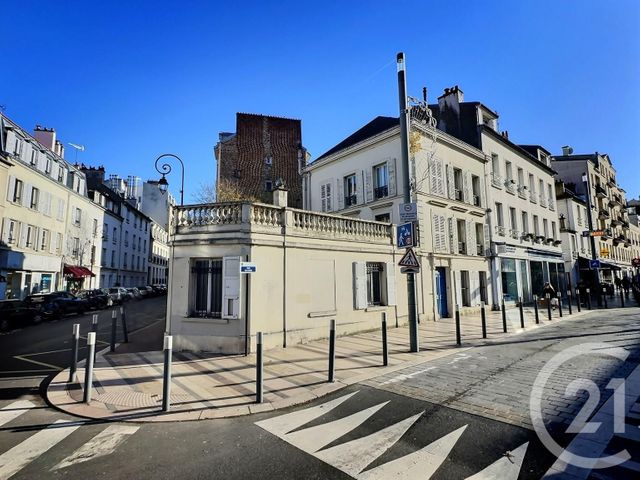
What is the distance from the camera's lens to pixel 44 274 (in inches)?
993

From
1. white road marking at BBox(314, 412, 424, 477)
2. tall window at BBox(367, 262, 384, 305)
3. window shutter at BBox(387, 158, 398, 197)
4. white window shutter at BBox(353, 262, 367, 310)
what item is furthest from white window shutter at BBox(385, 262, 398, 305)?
white road marking at BBox(314, 412, 424, 477)

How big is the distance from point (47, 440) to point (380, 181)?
1513cm

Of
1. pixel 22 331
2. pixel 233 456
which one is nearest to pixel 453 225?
pixel 233 456

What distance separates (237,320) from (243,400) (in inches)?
138

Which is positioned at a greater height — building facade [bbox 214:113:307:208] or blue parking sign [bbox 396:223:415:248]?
building facade [bbox 214:113:307:208]

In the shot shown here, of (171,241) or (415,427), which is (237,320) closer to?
(171,241)

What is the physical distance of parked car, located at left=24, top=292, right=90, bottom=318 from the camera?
55.7 feet

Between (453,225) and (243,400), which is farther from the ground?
(453,225)

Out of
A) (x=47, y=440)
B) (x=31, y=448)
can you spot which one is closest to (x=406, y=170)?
(x=47, y=440)

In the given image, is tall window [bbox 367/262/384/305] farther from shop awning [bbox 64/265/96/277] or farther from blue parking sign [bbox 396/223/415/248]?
shop awning [bbox 64/265/96/277]

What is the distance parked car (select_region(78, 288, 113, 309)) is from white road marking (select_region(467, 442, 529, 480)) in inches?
951

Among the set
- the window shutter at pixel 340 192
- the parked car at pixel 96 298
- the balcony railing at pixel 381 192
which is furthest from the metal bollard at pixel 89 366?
the parked car at pixel 96 298

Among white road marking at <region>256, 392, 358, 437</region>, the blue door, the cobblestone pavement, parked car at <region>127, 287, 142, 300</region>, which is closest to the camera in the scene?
white road marking at <region>256, 392, 358, 437</region>

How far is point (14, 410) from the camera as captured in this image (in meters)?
5.09
